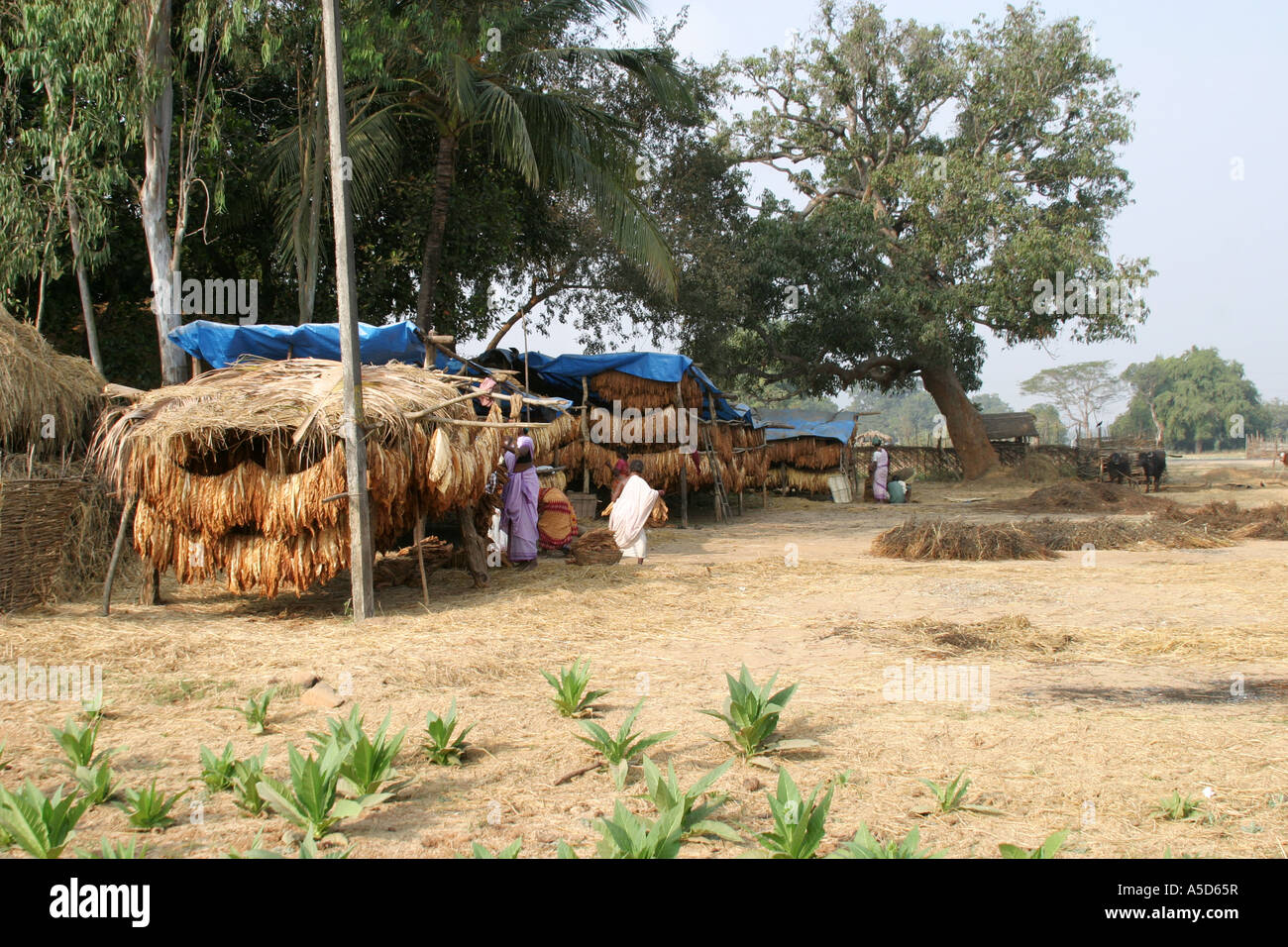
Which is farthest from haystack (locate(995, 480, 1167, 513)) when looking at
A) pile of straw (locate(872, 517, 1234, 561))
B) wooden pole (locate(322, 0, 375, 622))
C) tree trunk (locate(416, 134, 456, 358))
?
wooden pole (locate(322, 0, 375, 622))

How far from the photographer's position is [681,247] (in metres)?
22.1

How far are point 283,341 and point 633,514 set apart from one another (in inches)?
183

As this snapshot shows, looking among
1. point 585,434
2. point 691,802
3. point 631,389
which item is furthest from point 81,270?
point 691,802

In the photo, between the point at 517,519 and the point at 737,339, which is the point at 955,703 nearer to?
the point at 517,519

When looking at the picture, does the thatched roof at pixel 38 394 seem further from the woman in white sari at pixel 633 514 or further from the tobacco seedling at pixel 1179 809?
the tobacco seedling at pixel 1179 809

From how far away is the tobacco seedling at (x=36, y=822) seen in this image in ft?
10.4

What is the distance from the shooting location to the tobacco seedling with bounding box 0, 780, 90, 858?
3.18 metres

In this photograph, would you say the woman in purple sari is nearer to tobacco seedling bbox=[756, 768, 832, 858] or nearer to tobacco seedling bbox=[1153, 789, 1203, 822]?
tobacco seedling bbox=[756, 768, 832, 858]

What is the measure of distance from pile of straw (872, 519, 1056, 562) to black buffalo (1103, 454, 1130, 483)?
19445 mm

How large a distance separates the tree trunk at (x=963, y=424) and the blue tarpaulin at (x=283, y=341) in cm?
2246

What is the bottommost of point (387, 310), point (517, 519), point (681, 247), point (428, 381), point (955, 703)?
point (955, 703)

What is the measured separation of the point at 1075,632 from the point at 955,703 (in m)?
2.41

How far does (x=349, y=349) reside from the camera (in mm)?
7676
